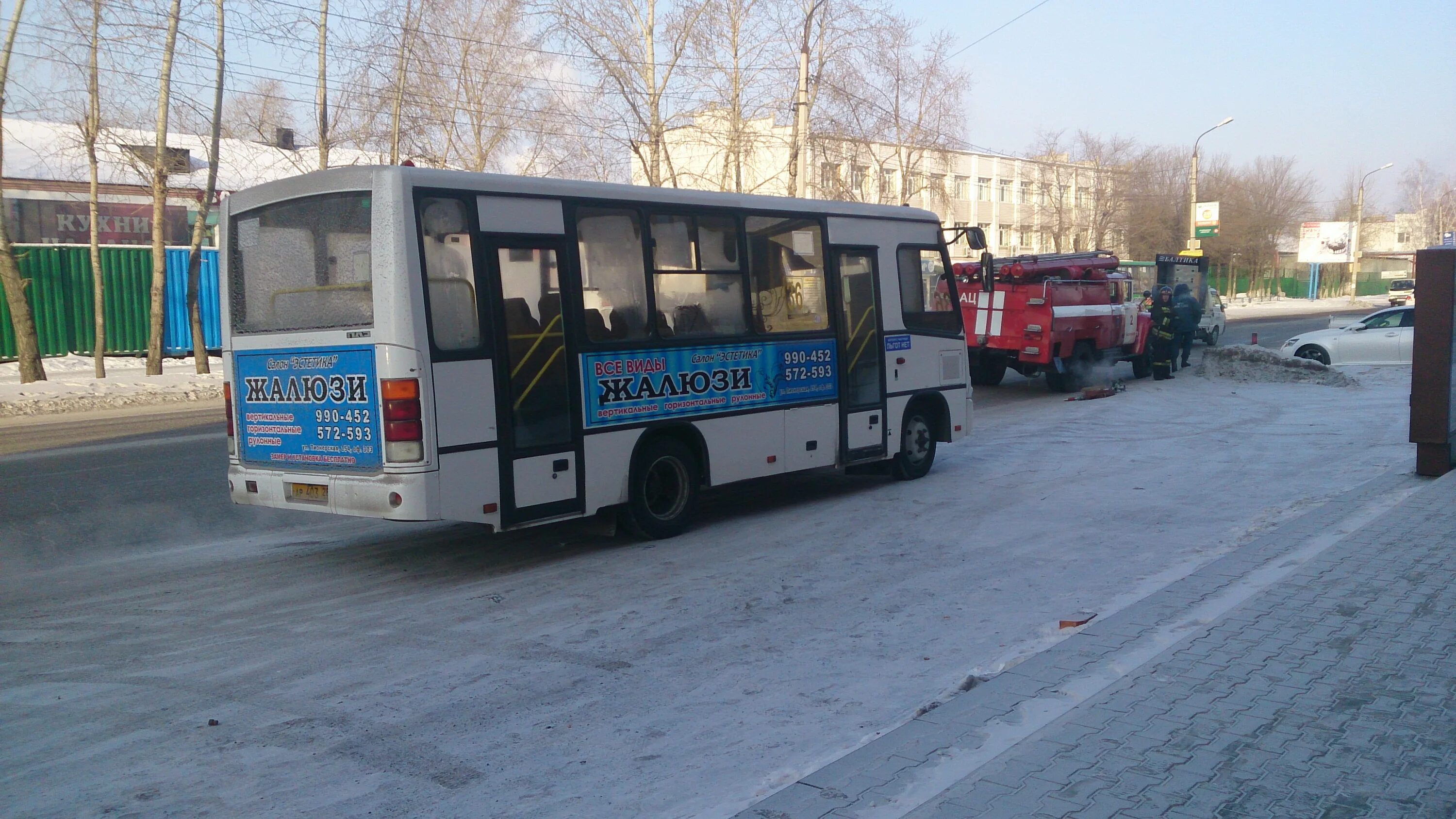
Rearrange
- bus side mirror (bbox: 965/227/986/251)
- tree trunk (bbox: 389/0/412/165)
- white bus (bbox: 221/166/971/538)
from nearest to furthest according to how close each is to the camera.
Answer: white bus (bbox: 221/166/971/538)
bus side mirror (bbox: 965/227/986/251)
tree trunk (bbox: 389/0/412/165)

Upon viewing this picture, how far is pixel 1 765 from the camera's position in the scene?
4570 mm

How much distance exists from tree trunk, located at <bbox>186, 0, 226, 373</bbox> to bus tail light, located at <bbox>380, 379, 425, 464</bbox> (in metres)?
18.4

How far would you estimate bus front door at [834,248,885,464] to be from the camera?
10.5m

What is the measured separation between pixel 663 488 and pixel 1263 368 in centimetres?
1672

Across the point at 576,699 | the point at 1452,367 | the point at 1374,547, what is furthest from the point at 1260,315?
the point at 576,699

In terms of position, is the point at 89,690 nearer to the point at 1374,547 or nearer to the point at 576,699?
the point at 576,699

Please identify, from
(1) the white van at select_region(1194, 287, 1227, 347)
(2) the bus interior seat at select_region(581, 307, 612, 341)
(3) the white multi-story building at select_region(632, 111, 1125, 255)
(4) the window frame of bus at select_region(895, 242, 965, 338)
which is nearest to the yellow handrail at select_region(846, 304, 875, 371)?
(4) the window frame of bus at select_region(895, 242, 965, 338)

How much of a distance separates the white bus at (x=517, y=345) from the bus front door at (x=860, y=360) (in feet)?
0.65

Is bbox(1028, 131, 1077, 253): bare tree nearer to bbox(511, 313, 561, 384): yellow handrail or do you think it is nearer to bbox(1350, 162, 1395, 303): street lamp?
bbox(1350, 162, 1395, 303): street lamp

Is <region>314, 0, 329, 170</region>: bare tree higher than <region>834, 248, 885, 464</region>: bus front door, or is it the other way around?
<region>314, 0, 329, 170</region>: bare tree

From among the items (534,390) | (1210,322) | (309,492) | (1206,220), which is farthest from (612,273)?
(1206,220)

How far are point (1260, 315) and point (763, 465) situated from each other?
2186 inches

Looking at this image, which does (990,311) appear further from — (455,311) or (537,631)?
(537,631)

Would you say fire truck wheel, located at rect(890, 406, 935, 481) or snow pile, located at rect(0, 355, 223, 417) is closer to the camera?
fire truck wheel, located at rect(890, 406, 935, 481)
